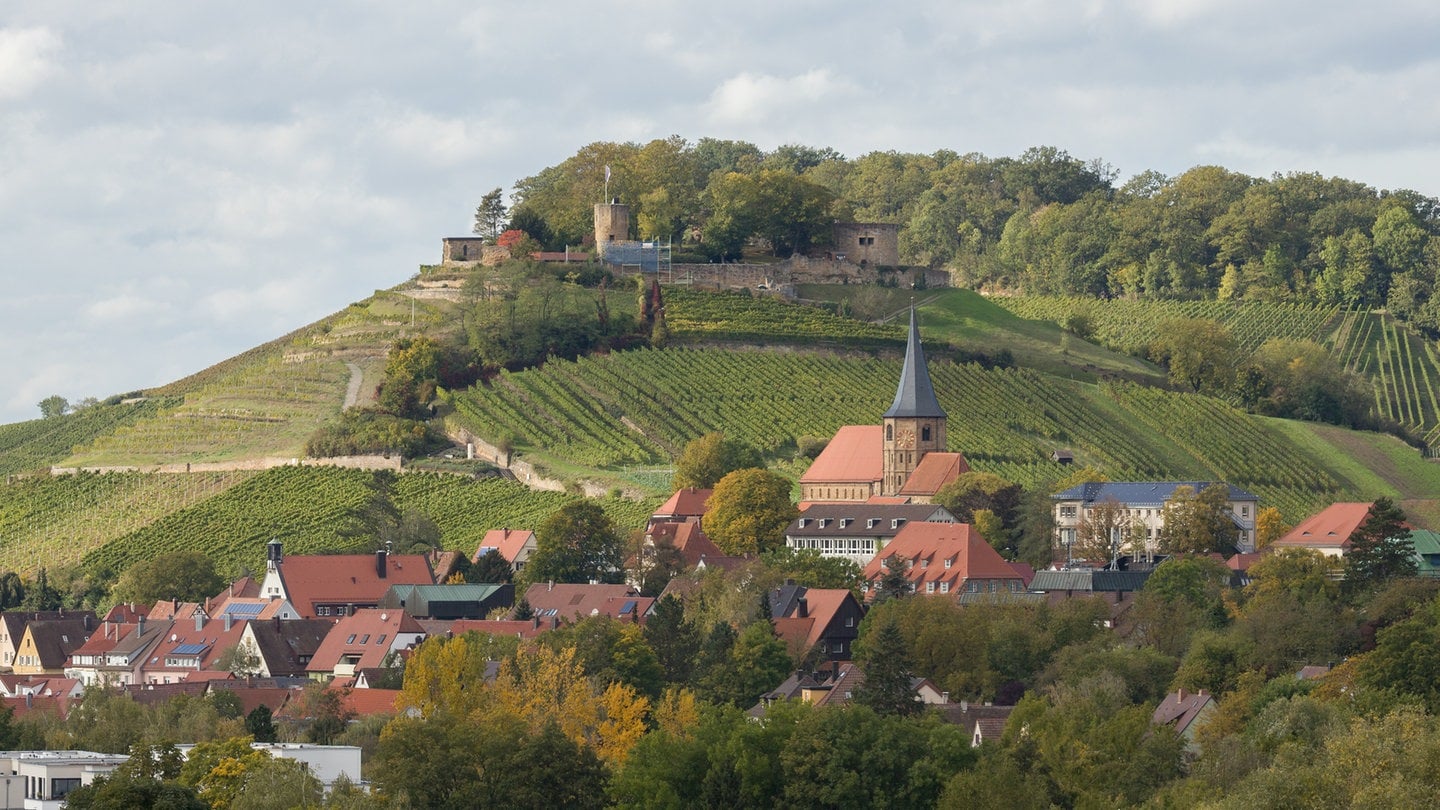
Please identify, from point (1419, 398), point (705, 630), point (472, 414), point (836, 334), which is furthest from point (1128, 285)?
point (705, 630)

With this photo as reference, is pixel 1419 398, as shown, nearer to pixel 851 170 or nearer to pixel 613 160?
pixel 613 160

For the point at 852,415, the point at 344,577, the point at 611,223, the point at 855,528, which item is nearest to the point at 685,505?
the point at 855,528

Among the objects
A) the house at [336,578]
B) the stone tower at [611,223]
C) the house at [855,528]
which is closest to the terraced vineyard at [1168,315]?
the stone tower at [611,223]

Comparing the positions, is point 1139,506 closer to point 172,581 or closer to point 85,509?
point 172,581

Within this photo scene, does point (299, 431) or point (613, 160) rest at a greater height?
point (613, 160)

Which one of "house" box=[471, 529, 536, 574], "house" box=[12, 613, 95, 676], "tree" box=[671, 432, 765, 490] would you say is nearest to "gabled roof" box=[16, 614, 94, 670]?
"house" box=[12, 613, 95, 676]
